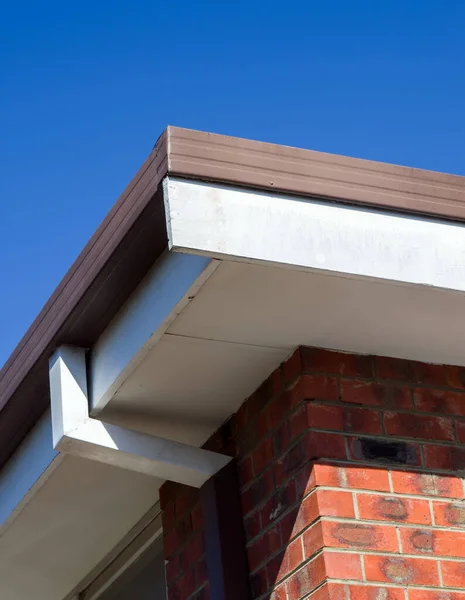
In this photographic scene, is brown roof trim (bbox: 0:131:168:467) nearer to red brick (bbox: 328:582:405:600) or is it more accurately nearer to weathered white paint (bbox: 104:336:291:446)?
weathered white paint (bbox: 104:336:291:446)

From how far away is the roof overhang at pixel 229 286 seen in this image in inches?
129

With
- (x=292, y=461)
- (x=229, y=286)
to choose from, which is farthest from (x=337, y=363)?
(x=229, y=286)

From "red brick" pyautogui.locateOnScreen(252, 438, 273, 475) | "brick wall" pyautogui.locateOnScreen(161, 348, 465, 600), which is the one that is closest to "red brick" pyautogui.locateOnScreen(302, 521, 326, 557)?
"brick wall" pyautogui.locateOnScreen(161, 348, 465, 600)

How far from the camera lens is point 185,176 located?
325 cm

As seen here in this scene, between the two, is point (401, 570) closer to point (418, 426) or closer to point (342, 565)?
point (342, 565)

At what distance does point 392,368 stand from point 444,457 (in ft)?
1.11

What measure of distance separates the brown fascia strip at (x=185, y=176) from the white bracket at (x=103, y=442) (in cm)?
11

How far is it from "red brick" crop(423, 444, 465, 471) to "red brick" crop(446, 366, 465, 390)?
0.24m

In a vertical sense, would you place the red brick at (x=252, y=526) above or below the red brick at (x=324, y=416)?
below

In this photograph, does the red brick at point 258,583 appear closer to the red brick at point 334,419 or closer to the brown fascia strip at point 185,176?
the red brick at point 334,419

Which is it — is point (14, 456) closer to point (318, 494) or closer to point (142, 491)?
point (142, 491)

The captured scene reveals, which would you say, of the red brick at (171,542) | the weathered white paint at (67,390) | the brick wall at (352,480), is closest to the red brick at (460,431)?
the brick wall at (352,480)

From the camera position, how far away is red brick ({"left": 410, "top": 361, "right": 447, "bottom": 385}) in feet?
13.0

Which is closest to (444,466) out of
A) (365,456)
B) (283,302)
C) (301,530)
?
(365,456)
